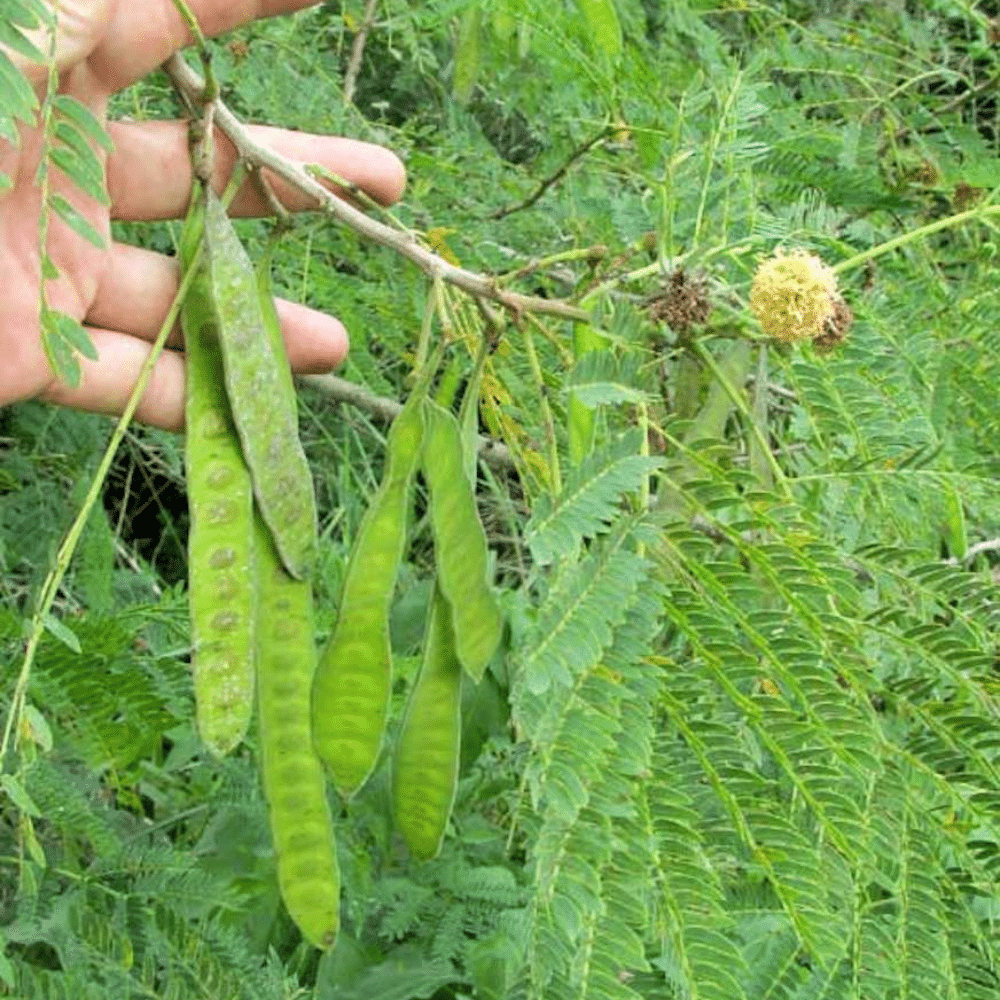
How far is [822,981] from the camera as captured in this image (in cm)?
151

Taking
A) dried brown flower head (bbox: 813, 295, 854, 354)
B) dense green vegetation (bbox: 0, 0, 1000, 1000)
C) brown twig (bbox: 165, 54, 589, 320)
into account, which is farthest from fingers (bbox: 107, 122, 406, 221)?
dried brown flower head (bbox: 813, 295, 854, 354)

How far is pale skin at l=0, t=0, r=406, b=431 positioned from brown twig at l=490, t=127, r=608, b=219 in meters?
0.56

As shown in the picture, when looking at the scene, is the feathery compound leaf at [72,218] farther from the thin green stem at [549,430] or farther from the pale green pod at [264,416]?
the thin green stem at [549,430]

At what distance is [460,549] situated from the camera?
1.36 metres

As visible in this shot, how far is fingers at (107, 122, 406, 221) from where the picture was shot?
6.07 ft

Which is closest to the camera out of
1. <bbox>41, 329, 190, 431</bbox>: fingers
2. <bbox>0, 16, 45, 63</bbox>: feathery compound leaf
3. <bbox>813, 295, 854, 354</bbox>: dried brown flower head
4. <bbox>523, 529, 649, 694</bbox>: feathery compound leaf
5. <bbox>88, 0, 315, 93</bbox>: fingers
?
<bbox>523, 529, 649, 694</bbox>: feathery compound leaf

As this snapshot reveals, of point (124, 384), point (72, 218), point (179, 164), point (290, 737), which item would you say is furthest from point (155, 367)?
point (290, 737)

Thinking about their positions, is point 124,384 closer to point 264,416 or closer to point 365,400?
point 264,416

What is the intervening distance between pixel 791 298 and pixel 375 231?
367mm

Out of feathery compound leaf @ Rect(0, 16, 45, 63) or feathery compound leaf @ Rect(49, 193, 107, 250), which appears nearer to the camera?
feathery compound leaf @ Rect(0, 16, 45, 63)

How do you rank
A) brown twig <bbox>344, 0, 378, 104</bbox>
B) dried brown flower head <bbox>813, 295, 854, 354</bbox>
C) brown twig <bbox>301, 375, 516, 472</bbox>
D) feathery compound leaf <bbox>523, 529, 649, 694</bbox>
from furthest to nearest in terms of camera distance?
brown twig <bbox>344, 0, 378, 104</bbox>
brown twig <bbox>301, 375, 516, 472</bbox>
dried brown flower head <bbox>813, 295, 854, 354</bbox>
feathery compound leaf <bbox>523, 529, 649, 694</bbox>

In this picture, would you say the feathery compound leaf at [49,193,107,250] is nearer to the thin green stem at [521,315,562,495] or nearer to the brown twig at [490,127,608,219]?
the thin green stem at [521,315,562,495]

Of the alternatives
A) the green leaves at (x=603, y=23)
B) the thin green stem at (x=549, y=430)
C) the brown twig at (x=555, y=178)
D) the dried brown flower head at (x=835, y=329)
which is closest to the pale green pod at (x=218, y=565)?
the thin green stem at (x=549, y=430)

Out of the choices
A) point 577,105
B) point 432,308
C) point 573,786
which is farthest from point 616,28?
point 573,786
